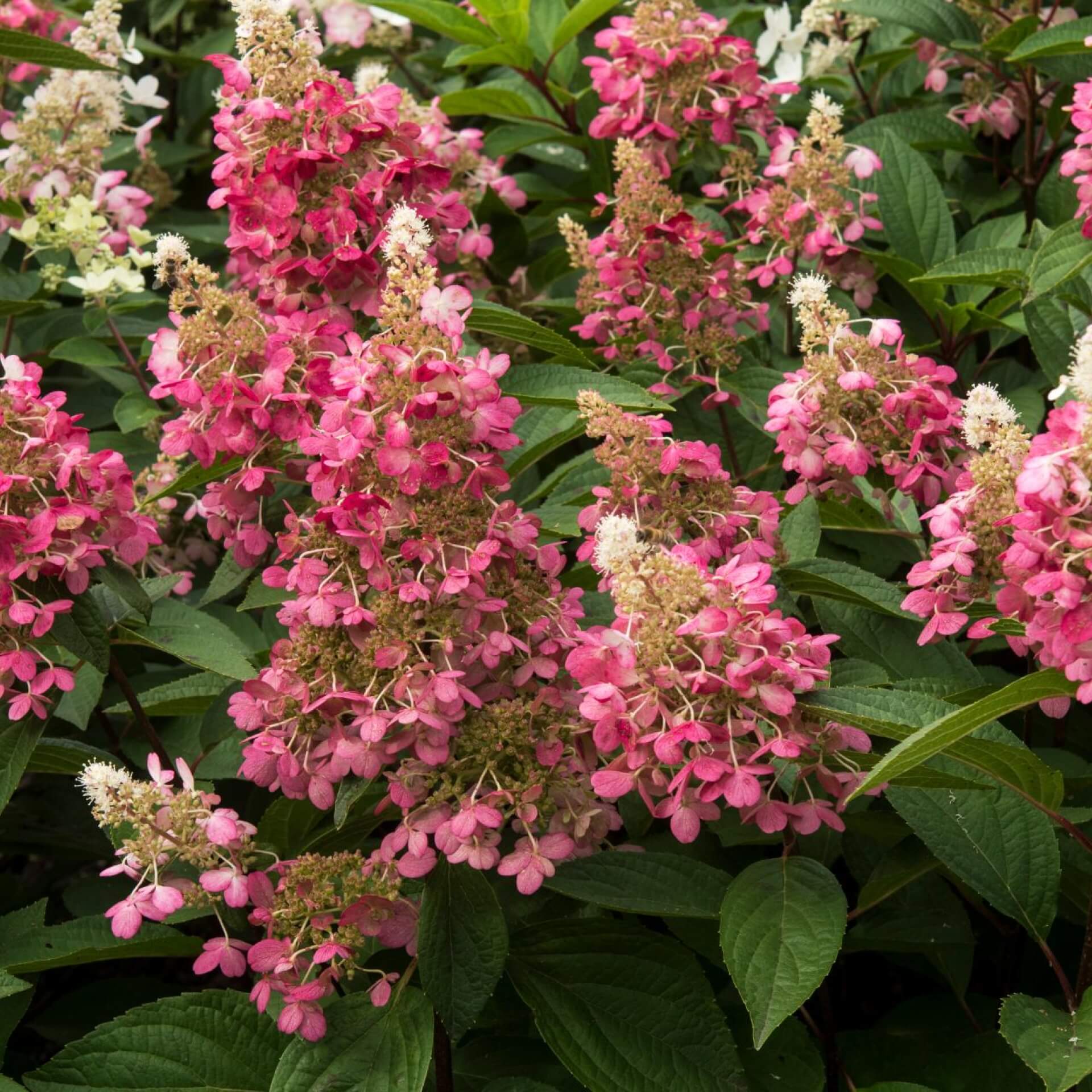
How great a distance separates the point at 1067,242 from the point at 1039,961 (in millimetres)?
1093

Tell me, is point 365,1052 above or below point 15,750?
below

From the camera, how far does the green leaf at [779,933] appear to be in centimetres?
151

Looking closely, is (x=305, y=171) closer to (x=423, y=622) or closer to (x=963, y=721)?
(x=423, y=622)

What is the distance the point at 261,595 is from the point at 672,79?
1.15m

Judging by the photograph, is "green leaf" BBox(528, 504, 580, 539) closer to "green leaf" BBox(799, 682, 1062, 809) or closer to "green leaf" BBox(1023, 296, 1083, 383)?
"green leaf" BBox(799, 682, 1062, 809)

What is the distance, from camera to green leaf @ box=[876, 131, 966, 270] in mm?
2623

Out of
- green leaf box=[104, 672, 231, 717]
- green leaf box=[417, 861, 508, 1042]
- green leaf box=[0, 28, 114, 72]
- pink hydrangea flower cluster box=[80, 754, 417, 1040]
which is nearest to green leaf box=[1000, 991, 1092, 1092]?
green leaf box=[417, 861, 508, 1042]

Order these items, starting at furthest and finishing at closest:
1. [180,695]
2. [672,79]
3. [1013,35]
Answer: [1013,35] → [672,79] → [180,695]

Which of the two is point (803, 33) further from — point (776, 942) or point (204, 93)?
point (776, 942)

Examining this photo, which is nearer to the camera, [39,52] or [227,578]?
[227,578]

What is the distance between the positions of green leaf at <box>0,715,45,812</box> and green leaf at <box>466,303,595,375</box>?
2.59 feet

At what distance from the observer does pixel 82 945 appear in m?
1.98

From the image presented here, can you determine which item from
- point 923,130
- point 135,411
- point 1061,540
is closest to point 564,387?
point 1061,540

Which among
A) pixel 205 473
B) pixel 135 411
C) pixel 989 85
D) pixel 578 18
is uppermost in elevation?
pixel 578 18
